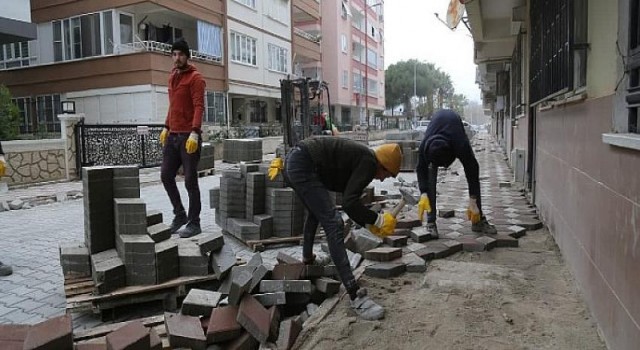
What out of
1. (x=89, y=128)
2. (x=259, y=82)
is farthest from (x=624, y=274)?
(x=259, y=82)

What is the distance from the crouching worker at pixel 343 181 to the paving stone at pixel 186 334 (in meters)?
1.04

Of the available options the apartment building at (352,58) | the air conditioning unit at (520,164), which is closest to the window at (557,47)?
the air conditioning unit at (520,164)

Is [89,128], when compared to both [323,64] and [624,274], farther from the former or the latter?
[323,64]

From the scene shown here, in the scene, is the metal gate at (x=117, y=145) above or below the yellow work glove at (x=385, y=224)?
above

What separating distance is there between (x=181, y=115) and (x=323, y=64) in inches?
1522

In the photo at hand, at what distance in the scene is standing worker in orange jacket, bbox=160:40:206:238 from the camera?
5.56 meters

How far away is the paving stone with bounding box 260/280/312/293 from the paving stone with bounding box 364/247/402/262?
1.05 m

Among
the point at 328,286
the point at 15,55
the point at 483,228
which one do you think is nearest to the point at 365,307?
the point at 328,286

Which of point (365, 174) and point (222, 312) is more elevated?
point (365, 174)

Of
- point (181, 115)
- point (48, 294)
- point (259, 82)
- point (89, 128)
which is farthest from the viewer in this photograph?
point (259, 82)

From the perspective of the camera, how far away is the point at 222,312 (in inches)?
132

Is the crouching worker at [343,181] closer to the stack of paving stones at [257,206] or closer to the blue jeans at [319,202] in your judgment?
the blue jeans at [319,202]

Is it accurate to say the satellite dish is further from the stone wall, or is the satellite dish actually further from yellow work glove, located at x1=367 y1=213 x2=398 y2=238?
the stone wall

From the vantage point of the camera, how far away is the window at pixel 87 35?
67.1 ft
